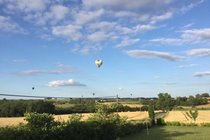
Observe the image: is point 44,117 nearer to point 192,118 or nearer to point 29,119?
point 29,119

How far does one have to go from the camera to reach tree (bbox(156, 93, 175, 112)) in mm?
119438

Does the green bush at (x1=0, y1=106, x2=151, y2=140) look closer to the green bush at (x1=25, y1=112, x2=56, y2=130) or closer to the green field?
the green bush at (x1=25, y1=112, x2=56, y2=130)

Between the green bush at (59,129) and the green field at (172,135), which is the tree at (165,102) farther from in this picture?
the green bush at (59,129)

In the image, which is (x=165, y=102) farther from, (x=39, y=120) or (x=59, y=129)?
(x=39, y=120)

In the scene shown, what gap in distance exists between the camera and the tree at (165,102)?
119438mm

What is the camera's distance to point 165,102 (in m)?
122

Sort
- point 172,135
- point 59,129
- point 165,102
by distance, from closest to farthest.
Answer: point 59,129 → point 172,135 → point 165,102

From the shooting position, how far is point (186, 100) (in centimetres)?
12838

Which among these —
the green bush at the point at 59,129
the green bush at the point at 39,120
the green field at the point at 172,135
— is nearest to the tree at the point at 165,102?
the green field at the point at 172,135

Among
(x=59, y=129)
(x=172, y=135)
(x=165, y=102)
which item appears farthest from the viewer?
(x=165, y=102)

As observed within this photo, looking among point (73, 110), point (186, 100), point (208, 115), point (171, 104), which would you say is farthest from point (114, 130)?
point (186, 100)

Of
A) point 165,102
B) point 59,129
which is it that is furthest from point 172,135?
point 165,102

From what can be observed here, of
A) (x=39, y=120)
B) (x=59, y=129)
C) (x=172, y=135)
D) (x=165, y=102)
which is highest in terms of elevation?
(x=165, y=102)

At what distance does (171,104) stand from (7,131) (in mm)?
103779
